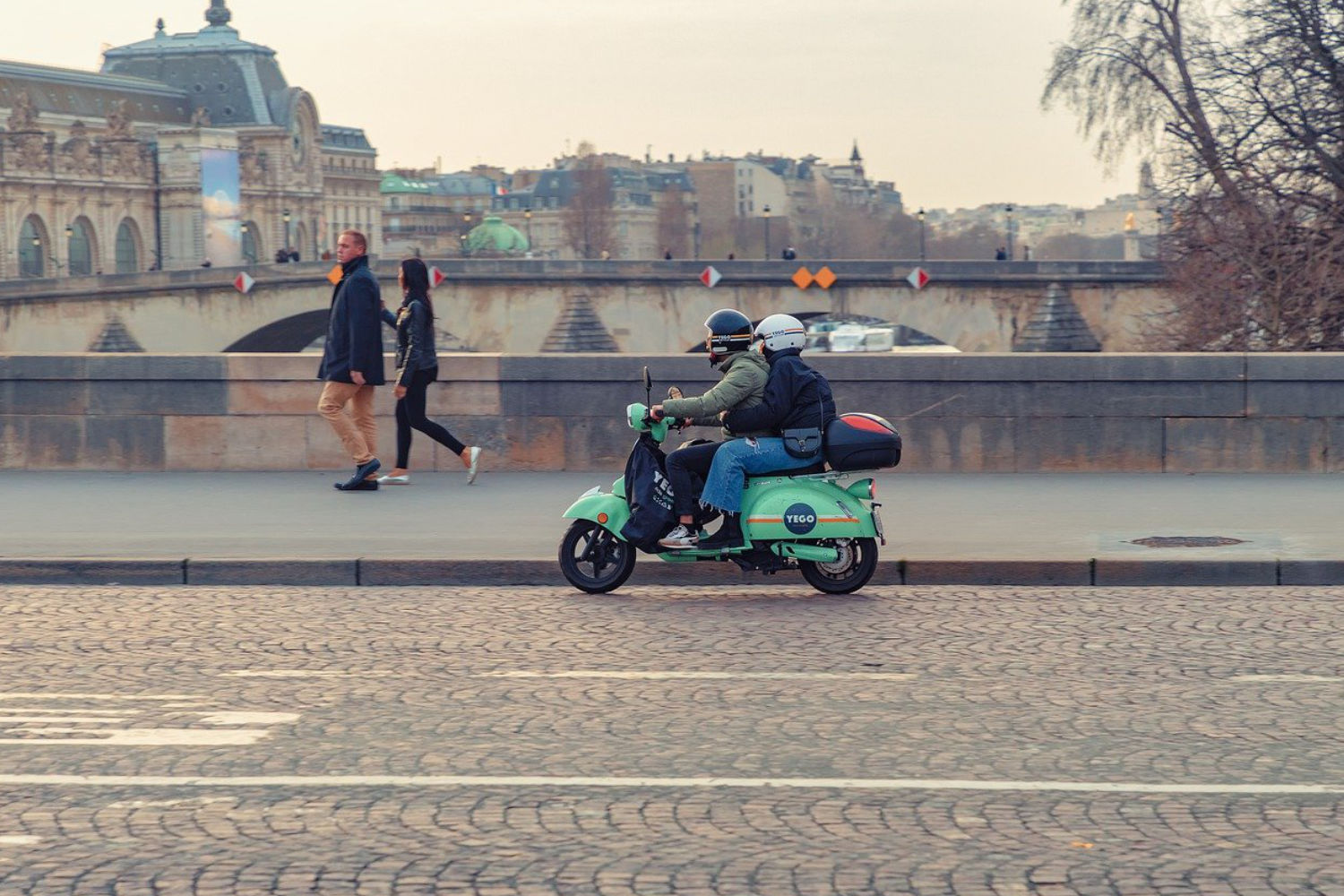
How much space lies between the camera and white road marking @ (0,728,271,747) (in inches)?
242

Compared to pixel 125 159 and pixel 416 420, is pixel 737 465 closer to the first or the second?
pixel 416 420

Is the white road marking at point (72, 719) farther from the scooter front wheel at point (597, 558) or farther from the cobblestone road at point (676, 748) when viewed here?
the scooter front wheel at point (597, 558)

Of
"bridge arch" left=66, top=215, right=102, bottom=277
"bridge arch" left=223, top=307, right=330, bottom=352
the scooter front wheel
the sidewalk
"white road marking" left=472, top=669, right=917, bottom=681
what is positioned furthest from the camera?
"bridge arch" left=66, top=215, right=102, bottom=277

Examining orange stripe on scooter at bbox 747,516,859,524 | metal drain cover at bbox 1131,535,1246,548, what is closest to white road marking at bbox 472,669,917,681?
orange stripe on scooter at bbox 747,516,859,524

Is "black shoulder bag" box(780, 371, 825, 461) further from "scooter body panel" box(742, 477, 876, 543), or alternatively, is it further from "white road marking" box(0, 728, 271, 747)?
"white road marking" box(0, 728, 271, 747)

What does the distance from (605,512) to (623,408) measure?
5.05 m

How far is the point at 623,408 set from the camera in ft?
47.3

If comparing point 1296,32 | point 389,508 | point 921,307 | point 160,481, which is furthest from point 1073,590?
point 921,307

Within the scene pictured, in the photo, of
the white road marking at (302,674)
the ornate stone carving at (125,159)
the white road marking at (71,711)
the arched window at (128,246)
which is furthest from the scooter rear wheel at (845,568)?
the arched window at (128,246)

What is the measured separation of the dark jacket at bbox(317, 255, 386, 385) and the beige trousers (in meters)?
0.09

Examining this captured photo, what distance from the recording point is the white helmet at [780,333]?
949 centimetres

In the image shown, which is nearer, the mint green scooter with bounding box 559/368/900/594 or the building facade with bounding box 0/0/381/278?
the mint green scooter with bounding box 559/368/900/594

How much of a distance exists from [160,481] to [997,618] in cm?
717

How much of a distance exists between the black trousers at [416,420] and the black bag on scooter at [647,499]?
4429 mm
